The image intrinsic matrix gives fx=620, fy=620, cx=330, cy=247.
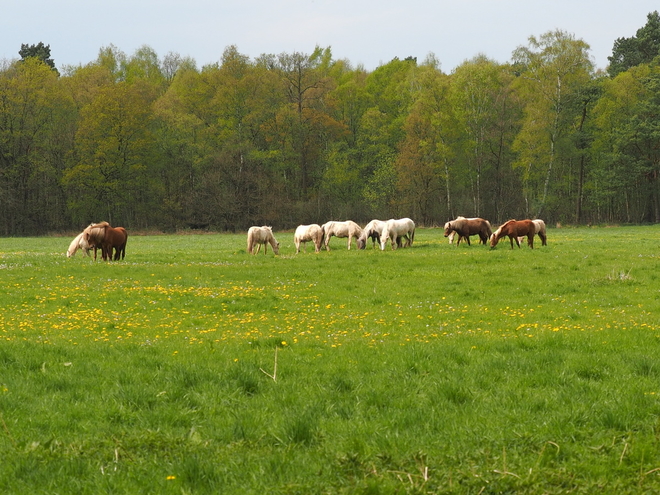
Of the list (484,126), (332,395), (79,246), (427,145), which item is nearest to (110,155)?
(427,145)

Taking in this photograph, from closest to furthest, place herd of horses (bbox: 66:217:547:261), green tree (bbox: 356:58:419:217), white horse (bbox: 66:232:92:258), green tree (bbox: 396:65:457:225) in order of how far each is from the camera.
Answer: herd of horses (bbox: 66:217:547:261) < white horse (bbox: 66:232:92:258) < green tree (bbox: 396:65:457:225) < green tree (bbox: 356:58:419:217)

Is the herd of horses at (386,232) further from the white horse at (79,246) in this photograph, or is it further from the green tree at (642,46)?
the green tree at (642,46)

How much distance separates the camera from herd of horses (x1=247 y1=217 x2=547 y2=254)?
32.1 meters

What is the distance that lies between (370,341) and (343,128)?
68.5 m

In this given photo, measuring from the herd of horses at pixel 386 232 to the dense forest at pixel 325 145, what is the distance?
31407mm

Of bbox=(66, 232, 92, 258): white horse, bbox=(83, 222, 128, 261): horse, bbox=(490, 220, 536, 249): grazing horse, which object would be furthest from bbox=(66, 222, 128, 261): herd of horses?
bbox=(490, 220, 536, 249): grazing horse

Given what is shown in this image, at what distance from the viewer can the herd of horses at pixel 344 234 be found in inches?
1112

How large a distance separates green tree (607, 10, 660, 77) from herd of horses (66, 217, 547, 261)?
2197 inches

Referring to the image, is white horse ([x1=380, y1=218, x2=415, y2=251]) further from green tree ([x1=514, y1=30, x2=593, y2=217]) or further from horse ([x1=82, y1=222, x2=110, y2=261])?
green tree ([x1=514, y1=30, x2=593, y2=217])

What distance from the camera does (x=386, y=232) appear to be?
109ft

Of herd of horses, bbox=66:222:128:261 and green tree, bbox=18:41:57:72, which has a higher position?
green tree, bbox=18:41:57:72

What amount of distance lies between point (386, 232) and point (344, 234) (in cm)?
418

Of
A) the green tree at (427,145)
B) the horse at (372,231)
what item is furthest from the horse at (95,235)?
the green tree at (427,145)

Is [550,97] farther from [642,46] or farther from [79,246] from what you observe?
[79,246]
